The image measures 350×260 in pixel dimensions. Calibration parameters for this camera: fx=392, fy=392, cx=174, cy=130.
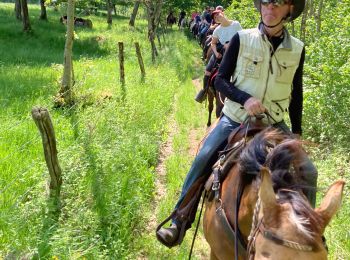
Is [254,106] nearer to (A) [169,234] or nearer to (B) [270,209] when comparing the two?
(B) [270,209]

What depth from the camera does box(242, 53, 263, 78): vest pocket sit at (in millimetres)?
3000

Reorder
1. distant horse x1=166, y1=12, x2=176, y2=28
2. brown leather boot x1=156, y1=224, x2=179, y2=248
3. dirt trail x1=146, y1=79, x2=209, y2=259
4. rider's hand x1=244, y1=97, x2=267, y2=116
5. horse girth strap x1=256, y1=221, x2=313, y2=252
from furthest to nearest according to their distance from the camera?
distant horse x1=166, y1=12, x2=176, y2=28
dirt trail x1=146, y1=79, x2=209, y2=259
brown leather boot x1=156, y1=224, x2=179, y2=248
rider's hand x1=244, y1=97, x2=267, y2=116
horse girth strap x1=256, y1=221, x2=313, y2=252

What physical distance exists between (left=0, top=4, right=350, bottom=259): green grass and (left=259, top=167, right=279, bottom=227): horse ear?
7.83 feet

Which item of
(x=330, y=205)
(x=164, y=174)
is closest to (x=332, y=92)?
(x=164, y=174)

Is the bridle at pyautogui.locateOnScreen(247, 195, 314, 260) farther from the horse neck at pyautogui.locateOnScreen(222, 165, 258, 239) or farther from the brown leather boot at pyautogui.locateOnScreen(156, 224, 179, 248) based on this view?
the brown leather boot at pyautogui.locateOnScreen(156, 224, 179, 248)

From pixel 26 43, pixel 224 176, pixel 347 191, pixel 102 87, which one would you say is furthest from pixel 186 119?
pixel 26 43

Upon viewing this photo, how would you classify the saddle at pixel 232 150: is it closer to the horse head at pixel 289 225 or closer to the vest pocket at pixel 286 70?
the vest pocket at pixel 286 70

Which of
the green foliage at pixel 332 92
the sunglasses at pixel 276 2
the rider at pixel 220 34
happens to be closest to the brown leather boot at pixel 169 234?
the sunglasses at pixel 276 2

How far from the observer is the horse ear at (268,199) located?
1.64 meters

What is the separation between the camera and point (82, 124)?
256 inches

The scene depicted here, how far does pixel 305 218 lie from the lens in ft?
5.39

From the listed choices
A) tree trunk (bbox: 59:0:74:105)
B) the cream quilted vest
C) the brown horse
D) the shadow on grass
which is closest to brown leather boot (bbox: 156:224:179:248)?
the brown horse

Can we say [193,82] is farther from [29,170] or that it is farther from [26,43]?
[29,170]

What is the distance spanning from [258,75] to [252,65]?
9 cm
